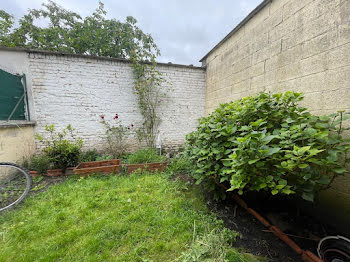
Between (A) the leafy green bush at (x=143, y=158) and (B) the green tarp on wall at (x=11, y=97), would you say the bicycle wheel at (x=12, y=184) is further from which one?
(A) the leafy green bush at (x=143, y=158)

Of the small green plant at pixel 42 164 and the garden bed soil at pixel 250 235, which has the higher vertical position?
the small green plant at pixel 42 164

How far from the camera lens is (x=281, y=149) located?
124 cm

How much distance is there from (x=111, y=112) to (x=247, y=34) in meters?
3.86

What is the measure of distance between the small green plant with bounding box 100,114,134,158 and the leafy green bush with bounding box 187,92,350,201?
9.93 ft

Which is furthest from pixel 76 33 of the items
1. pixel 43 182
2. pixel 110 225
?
pixel 110 225

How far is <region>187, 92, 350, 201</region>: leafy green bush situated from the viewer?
1.01m

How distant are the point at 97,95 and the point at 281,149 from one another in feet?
13.9

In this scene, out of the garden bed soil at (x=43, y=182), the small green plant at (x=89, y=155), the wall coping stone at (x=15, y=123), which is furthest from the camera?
the small green plant at (x=89, y=155)

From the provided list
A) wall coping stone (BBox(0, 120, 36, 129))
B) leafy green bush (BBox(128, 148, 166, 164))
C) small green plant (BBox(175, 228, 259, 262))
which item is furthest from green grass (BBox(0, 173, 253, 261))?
wall coping stone (BBox(0, 120, 36, 129))

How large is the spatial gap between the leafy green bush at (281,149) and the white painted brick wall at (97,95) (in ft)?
9.39

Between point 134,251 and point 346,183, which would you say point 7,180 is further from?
point 346,183

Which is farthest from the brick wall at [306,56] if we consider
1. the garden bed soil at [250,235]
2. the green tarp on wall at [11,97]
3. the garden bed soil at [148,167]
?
the green tarp on wall at [11,97]

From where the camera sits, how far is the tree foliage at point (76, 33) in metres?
6.03

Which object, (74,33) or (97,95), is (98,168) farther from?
(74,33)
